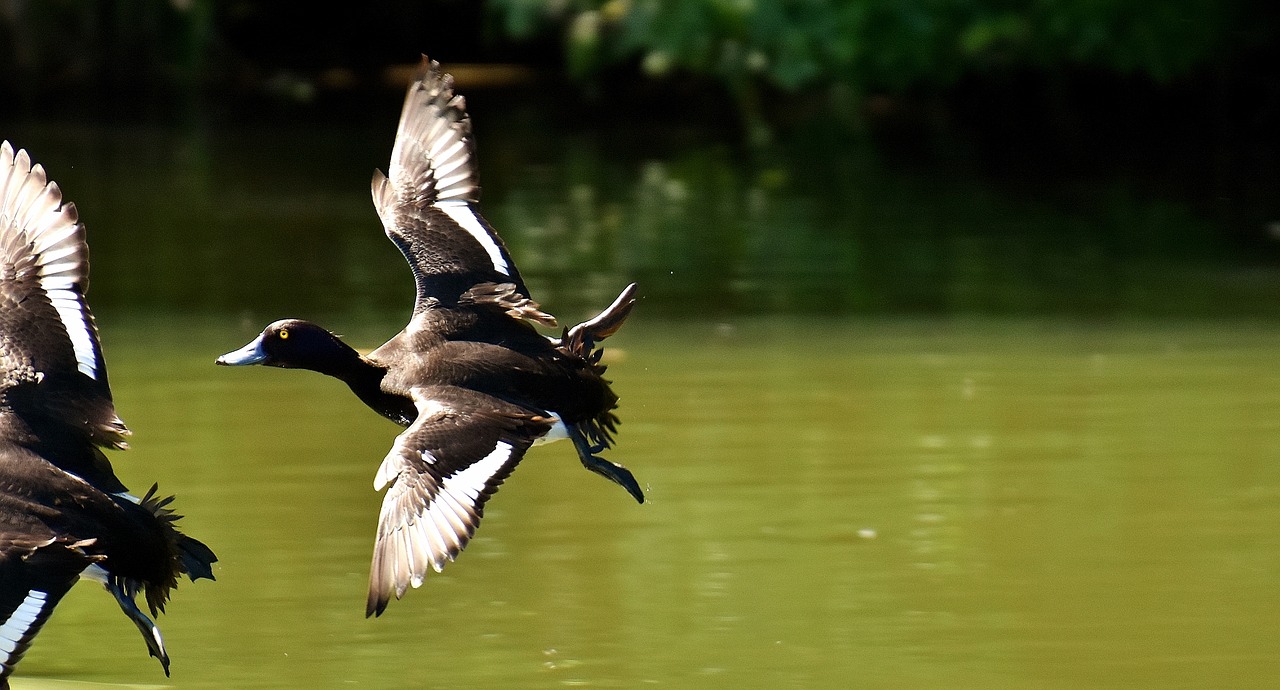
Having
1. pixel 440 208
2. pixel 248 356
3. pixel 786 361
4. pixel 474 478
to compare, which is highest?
pixel 440 208

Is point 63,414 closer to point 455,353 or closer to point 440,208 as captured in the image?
point 455,353

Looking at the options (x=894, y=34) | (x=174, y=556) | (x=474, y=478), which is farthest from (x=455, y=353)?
(x=894, y=34)

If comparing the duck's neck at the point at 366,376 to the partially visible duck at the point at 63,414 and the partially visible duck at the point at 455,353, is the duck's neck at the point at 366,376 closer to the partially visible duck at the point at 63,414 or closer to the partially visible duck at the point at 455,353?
the partially visible duck at the point at 455,353

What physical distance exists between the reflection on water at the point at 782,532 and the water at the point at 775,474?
0.02 meters

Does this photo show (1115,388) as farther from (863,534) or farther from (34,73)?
(34,73)

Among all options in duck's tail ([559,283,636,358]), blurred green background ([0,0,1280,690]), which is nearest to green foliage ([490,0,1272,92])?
blurred green background ([0,0,1280,690])

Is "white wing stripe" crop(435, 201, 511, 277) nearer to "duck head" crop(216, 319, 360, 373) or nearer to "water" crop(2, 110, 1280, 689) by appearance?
"duck head" crop(216, 319, 360, 373)

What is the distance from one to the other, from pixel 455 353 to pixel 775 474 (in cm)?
199

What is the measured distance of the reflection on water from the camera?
620 centimetres

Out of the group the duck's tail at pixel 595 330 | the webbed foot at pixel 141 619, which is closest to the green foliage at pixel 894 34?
the duck's tail at pixel 595 330

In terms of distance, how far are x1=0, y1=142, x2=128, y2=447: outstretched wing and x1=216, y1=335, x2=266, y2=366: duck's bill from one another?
83 centimetres

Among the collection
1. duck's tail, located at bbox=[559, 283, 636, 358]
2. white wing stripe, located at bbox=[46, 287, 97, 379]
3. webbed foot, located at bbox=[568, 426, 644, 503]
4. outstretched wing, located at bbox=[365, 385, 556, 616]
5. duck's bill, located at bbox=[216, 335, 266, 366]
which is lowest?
webbed foot, located at bbox=[568, 426, 644, 503]

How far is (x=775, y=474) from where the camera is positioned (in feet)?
27.2

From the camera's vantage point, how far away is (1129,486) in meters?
8.01
